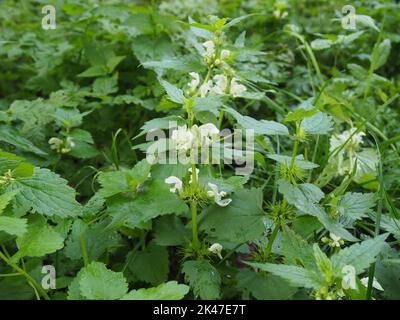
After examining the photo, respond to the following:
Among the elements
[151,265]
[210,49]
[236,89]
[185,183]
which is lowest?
[151,265]

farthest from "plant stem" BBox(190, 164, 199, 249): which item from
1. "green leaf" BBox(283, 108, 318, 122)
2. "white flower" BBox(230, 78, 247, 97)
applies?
"white flower" BBox(230, 78, 247, 97)

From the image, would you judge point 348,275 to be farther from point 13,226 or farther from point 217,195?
point 13,226

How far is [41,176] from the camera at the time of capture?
38.3 inches

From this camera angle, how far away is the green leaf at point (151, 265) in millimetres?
1096

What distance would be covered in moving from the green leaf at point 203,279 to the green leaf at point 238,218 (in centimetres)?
7

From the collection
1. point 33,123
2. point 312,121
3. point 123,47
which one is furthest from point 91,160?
point 312,121

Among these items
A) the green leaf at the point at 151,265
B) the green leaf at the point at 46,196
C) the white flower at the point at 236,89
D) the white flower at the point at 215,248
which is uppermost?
the white flower at the point at 236,89

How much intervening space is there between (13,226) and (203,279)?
0.38m

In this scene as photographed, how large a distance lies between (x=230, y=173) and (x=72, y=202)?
25.5 inches

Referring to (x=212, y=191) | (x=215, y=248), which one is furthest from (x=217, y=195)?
(x=215, y=248)

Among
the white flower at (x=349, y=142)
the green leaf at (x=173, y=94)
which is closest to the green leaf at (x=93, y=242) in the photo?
the green leaf at (x=173, y=94)

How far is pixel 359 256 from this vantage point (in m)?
0.80

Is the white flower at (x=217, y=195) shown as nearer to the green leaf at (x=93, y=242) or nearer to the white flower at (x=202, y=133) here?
the white flower at (x=202, y=133)
